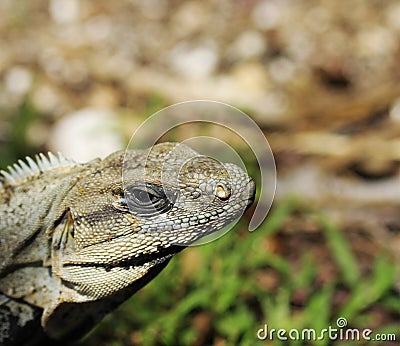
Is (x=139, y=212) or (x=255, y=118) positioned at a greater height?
(x=139, y=212)

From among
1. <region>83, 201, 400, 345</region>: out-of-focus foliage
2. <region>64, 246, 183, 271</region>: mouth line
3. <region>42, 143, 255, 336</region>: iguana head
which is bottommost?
<region>83, 201, 400, 345</region>: out-of-focus foliage

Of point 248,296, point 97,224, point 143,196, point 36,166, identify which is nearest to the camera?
point 143,196

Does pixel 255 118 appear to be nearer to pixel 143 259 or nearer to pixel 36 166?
pixel 36 166

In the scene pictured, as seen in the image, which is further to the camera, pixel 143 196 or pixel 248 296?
pixel 248 296

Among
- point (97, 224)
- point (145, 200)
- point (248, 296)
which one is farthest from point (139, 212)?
point (248, 296)

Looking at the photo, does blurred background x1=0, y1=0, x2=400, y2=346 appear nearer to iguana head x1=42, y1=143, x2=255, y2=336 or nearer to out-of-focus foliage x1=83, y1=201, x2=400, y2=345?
out-of-focus foliage x1=83, y1=201, x2=400, y2=345

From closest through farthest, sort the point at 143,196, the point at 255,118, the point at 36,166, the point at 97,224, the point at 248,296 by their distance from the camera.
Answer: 1. the point at 143,196
2. the point at 97,224
3. the point at 36,166
4. the point at 248,296
5. the point at 255,118

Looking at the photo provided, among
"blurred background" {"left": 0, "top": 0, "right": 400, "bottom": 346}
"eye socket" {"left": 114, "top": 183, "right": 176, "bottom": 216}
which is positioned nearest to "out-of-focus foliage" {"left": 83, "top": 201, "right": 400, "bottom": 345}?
"blurred background" {"left": 0, "top": 0, "right": 400, "bottom": 346}
